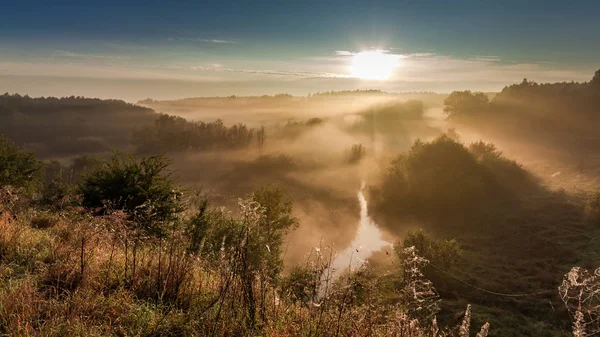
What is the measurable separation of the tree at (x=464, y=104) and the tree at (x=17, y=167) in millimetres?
130446

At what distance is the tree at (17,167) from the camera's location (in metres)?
25.8

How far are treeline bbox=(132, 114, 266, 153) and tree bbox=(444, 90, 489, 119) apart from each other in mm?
79741

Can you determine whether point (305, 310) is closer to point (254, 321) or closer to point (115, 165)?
point (254, 321)

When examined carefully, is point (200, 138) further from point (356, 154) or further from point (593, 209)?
point (593, 209)

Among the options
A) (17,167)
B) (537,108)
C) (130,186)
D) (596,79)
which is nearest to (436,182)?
(130,186)

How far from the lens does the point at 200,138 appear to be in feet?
579

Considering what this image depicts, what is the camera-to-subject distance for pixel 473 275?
36.8 metres

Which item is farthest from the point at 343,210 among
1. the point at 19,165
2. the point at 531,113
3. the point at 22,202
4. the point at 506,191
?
the point at 531,113

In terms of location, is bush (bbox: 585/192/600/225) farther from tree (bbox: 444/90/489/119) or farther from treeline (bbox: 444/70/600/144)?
tree (bbox: 444/90/489/119)

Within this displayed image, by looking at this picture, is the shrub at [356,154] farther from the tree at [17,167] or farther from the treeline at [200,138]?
the tree at [17,167]

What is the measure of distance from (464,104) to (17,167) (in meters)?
133

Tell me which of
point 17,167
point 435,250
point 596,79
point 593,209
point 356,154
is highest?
point 596,79

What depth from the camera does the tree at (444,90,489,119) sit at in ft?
420

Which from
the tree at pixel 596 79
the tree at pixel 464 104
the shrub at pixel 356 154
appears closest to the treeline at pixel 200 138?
the shrub at pixel 356 154
